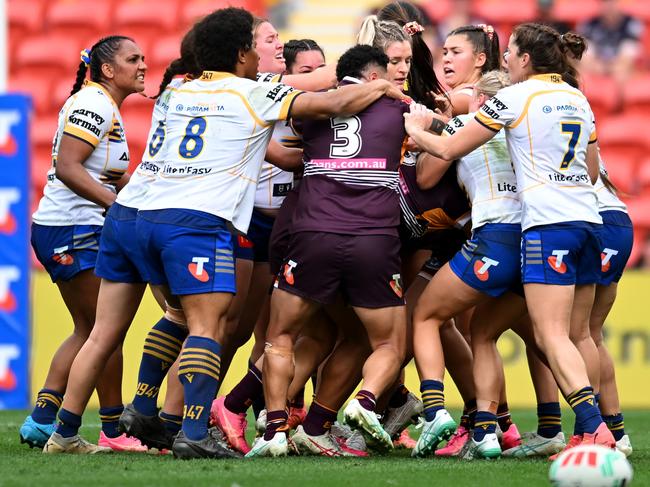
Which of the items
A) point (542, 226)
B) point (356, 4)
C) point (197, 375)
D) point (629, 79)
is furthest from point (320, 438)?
point (356, 4)

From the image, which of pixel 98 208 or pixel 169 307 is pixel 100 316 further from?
pixel 98 208

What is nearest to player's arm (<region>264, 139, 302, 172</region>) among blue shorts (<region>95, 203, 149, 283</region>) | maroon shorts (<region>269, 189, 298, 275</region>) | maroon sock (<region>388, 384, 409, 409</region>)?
maroon shorts (<region>269, 189, 298, 275</region>)

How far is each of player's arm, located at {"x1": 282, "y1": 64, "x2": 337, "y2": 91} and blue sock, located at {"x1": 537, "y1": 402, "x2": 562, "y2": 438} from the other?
87.3 inches

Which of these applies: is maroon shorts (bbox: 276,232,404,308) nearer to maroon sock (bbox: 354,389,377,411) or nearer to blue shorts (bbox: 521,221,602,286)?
maroon sock (bbox: 354,389,377,411)

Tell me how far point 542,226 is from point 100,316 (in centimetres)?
240

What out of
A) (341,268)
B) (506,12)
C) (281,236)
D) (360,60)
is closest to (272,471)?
(341,268)

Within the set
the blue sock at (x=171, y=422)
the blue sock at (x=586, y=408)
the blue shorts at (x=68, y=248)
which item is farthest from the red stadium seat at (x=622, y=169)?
the blue sock at (x=171, y=422)

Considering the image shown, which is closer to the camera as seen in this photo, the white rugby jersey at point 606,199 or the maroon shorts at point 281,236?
the maroon shorts at point 281,236

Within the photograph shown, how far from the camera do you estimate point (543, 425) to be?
7078 mm

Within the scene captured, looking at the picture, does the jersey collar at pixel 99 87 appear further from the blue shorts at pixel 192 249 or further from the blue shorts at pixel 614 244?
the blue shorts at pixel 614 244

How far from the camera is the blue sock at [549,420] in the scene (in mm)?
7035

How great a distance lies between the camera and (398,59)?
6984mm

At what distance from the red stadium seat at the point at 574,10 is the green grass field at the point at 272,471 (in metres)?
9.07

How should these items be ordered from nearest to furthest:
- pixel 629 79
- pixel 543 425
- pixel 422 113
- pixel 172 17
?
1. pixel 422 113
2. pixel 543 425
3. pixel 629 79
4. pixel 172 17
